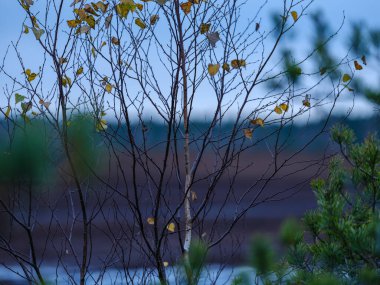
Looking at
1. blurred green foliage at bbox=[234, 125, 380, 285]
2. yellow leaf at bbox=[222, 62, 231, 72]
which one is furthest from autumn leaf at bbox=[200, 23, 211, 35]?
blurred green foliage at bbox=[234, 125, 380, 285]

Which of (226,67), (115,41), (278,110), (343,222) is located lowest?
(343,222)

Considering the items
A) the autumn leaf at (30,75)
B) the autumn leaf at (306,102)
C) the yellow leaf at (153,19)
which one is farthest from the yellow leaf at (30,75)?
the autumn leaf at (306,102)

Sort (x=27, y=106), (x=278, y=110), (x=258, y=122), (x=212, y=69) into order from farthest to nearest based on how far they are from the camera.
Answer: (x=27, y=106)
(x=278, y=110)
(x=258, y=122)
(x=212, y=69)

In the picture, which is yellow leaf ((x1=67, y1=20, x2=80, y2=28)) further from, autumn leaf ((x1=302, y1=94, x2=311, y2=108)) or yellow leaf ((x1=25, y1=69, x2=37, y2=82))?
autumn leaf ((x1=302, y1=94, x2=311, y2=108))

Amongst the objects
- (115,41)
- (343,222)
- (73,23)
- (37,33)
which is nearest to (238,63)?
(115,41)

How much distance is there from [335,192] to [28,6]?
1635 mm

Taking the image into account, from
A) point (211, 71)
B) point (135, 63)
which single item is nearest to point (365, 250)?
point (211, 71)

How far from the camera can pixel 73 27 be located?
126 inches

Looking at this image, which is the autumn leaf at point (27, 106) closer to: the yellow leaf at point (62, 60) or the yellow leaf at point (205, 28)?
the yellow leaf at point (62, 60)

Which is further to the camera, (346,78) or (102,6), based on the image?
(346,78)

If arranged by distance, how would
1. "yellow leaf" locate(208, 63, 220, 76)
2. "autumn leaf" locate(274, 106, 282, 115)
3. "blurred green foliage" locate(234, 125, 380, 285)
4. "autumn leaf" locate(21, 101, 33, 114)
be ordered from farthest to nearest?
1. "autumn leaf" locate(21, 101, 33, 114)
2. "autumn leaf" locate(274, 106, 282, 115)
3. "yellow leaf" locate(208, 63, 220, 76)
4. "blurred green foliage" locate(234, 125, 380, 285)

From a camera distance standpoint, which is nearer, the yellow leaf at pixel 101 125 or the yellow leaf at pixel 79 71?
the yellow leaf at pixel 101 125

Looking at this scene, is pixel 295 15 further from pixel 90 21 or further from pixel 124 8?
pixel 90 21

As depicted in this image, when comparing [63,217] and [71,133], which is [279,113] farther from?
[63,217]
